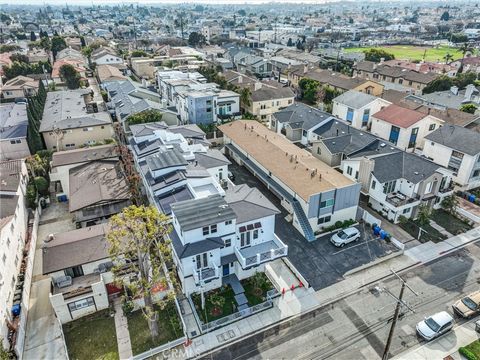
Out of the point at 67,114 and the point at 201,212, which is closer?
the point at 201,212

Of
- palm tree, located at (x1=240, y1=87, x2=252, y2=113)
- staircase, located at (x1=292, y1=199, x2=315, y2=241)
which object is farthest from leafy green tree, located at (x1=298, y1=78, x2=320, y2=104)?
staircase, located at (x1=292, y1=199, x2=315, y2=241)

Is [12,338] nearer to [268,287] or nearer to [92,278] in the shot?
[92,278]

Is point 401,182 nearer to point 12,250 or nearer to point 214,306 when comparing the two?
point 214,306

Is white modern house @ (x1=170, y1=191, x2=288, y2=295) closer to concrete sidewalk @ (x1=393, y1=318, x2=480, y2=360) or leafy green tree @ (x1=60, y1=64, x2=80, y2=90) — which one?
concrete sidewalk @ (x1=393, y1=318, x2=480, y2=360)

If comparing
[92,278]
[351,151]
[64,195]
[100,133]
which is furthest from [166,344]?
[100,133]

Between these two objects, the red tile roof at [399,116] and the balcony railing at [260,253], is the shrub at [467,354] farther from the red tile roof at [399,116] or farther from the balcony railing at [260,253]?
the red tile roof at [399,116]

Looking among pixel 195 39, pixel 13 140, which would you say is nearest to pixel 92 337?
pixel 13 140

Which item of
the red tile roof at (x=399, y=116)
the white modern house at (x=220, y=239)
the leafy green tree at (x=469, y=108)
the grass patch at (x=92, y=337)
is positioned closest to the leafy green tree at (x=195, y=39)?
the red tile roof at (x=399, y=116)
